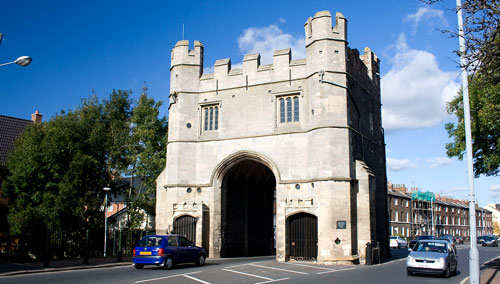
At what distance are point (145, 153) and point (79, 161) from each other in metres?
5.98

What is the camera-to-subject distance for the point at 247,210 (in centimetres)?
2881

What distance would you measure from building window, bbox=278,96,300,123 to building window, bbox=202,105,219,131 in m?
4.13

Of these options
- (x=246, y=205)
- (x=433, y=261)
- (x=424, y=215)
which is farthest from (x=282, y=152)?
(x=424, y=215)

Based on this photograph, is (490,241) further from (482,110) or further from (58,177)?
(58,177)

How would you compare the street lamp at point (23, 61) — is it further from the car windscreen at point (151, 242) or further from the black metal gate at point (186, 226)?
the black metal gate at point (186, 226)

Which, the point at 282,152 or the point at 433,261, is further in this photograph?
the point at 282,152

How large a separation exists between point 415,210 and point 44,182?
6459 cm

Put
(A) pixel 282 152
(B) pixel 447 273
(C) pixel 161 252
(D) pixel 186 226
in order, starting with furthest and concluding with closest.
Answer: (D) pixel 186 226, (A) pixel 282 152, (C) pixel 161 252, (B) pixel 447 273

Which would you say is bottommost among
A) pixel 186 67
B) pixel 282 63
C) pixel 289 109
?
pixel 289 109

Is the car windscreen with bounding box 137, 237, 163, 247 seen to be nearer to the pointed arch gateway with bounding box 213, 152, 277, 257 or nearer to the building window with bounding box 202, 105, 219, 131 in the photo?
the pointed arch gateway with bounding box 213, 152, 277, 257

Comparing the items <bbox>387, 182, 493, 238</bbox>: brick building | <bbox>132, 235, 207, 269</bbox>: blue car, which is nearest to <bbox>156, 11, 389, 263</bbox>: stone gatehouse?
<bbox>132, 235, 207, 269</bbox>: blue car

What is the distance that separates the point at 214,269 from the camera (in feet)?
58.4

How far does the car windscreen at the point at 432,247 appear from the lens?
1707 centimetres

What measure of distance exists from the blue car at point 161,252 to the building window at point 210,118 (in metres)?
9.74
